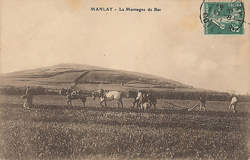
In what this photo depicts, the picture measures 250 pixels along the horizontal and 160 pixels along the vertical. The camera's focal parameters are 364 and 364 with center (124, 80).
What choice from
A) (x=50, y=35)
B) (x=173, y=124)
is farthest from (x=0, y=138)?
(x=173, y=124)

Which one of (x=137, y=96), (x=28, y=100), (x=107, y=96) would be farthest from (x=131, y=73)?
(x=28, y=100)

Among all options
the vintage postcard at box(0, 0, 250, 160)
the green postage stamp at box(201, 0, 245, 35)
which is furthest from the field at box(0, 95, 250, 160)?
the green postage stamp at box(201, 0, 245, 35)

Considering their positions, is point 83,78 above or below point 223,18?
below

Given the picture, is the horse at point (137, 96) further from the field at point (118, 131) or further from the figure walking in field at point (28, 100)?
the figure walking in field at point (28, 100)

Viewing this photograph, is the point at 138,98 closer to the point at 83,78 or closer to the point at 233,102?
the point at 83,78

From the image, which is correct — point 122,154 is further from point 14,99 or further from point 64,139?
point 14,99

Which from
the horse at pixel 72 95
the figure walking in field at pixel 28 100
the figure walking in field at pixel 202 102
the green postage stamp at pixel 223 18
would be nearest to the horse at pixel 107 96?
the horse at pixel 72 95
